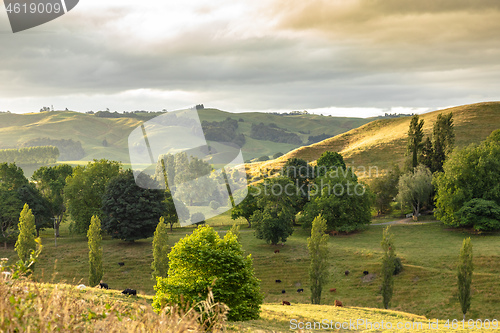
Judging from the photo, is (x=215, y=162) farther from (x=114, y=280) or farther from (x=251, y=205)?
(x=251, y=205)

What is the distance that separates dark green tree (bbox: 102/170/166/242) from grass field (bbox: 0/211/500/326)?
110 inches

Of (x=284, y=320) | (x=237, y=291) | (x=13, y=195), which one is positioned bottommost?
(x=284, y=320)

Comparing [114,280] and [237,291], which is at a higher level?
[237,291]

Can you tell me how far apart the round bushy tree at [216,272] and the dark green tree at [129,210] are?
3918 centimetres

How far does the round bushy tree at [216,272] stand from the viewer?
23094 mm

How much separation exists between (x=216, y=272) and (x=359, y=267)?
33467 mm

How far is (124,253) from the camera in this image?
59438 mm

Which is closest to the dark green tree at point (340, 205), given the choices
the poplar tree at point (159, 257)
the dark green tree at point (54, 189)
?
the poplar tree at point (159, 257)

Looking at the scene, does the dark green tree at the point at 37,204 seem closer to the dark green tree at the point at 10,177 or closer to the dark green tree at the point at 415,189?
the dark green tree at the point at 10,177

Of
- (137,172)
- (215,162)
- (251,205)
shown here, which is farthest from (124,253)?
(215,162)

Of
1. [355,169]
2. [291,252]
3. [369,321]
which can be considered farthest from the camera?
[355,169]

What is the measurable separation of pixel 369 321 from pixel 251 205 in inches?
1757

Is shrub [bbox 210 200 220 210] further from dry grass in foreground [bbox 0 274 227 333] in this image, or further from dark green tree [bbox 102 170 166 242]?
dark green tree [bbox 102 170 166 242]

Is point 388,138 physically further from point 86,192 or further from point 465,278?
point 86,192
